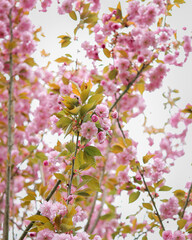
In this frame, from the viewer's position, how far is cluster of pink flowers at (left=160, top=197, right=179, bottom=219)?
2.06 metres

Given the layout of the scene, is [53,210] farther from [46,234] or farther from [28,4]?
[28,4]

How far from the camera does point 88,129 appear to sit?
0.99 meters

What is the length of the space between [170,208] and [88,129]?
5.18ft

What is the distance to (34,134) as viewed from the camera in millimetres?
3303

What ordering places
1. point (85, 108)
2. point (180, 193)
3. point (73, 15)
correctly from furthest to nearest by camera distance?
point (73, 15) < point (180, 193) < point (85, 108)

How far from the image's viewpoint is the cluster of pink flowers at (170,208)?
81.2 inches

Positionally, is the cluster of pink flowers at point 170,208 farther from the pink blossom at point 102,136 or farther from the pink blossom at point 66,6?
the pink blossom at point 66,6

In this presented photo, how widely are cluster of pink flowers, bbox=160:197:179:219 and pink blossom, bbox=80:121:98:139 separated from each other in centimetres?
152

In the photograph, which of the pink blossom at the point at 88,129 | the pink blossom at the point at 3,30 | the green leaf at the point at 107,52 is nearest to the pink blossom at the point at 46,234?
the pink blossom at the point at 88,129

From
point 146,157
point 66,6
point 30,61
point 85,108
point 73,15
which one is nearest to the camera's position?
point 85,108

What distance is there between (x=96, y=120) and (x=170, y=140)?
3708 mm

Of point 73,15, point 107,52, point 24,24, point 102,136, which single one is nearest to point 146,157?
point 102,136

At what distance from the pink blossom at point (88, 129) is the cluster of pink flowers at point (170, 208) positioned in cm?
152

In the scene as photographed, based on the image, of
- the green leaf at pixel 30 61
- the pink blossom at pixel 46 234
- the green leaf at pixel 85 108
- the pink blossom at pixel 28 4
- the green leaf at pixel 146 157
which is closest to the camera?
the pink blossom at pixel 46 234
